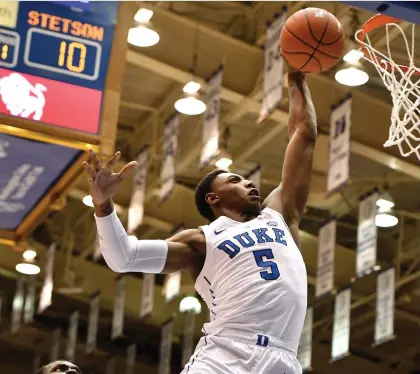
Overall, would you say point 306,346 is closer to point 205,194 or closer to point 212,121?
point 212,121

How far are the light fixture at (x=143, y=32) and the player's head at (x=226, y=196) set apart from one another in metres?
7.26

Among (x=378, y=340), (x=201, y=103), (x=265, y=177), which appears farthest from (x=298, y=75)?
(x=265, y=177)

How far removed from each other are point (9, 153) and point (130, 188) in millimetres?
8862

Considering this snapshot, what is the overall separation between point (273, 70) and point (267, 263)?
25.0 ft

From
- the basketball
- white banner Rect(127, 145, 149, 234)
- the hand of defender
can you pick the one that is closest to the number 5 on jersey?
the hand of defender

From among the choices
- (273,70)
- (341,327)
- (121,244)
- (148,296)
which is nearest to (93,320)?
(148,296)

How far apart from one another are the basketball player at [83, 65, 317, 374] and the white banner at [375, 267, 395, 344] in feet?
33.5

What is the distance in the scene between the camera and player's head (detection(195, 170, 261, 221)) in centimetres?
536

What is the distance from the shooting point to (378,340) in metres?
15.2

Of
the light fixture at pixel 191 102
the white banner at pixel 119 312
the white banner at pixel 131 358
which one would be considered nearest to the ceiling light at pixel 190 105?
the light fixture at pixel 191 102

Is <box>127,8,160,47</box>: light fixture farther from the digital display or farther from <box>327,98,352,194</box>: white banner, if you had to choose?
the digital display

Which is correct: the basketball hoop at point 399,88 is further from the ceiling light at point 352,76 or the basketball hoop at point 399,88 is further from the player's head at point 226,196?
the ceiling light at point 352,76

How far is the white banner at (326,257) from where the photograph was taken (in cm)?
1495

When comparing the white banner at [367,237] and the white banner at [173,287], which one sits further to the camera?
the white banner at [173,287]
